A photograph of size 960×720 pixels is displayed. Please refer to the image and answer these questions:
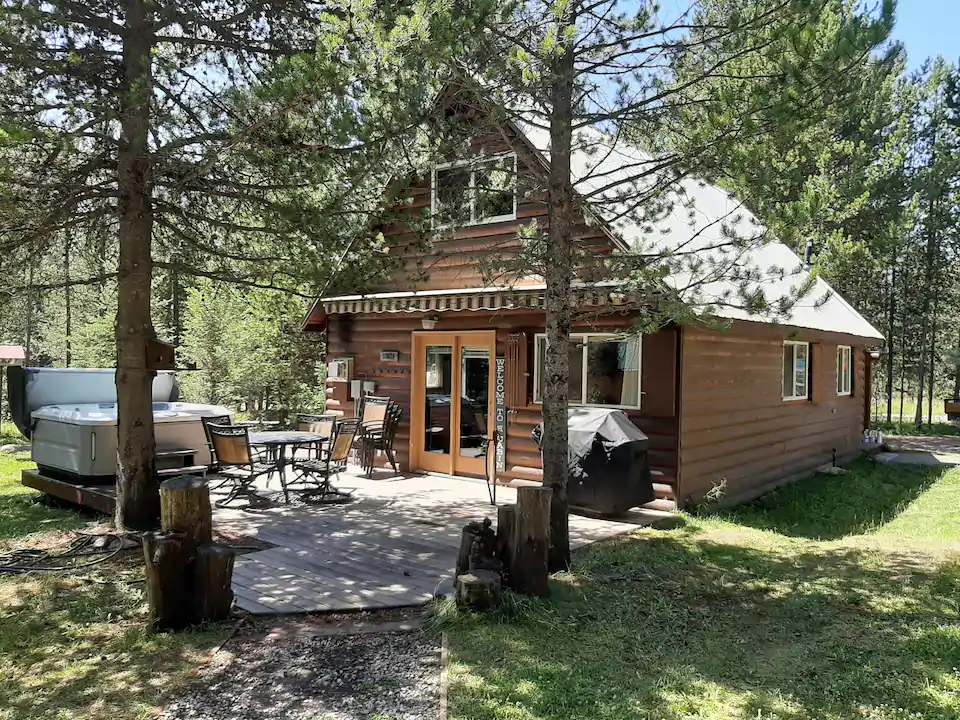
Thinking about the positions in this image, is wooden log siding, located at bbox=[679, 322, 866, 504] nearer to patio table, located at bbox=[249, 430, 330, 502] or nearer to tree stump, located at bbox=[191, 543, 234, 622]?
patio table, located at bbox=[249, 430, 330, 502]

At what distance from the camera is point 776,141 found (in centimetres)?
535

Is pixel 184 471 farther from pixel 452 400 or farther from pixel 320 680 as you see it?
pixel 320 680

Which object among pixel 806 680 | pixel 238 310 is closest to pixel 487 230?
pixel 806 680

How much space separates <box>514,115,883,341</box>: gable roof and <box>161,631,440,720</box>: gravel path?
11.8 feet

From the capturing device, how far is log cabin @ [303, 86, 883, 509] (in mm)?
7191

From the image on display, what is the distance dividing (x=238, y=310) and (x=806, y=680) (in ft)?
58.2

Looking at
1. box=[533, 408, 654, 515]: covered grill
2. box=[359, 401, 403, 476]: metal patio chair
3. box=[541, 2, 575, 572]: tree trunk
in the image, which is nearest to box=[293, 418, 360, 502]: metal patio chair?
box=[359, 401, 403, 476]: metal patio chair

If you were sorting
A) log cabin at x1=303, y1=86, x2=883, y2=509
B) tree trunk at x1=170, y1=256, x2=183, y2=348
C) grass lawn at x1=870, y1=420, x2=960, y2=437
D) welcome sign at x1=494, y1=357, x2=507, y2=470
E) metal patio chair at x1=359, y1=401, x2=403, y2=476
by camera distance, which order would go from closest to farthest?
log cabin at x1=303, y1=86, x2=883, y2=509
welcome sign at x1=494, y1=357, x2=507, y2=470
metal patio chair at x1=359, y1=401, x2=403, y2=476
grass lawn at x1=870, y1=420, x2=960, y2=437
tree trunk at x1=170, y1=256, x2=183, y2=348

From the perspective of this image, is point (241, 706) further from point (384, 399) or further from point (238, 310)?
point (238, 310)

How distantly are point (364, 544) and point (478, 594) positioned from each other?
234 cm

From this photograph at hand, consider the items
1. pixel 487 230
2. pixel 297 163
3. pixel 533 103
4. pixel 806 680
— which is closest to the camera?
pixel 806 680

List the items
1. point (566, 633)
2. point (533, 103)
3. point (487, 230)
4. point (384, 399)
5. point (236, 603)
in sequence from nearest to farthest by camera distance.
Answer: point (566, 633)
point (236, 603)
point (533, 103)
point (487, 230)
point (384, 399)

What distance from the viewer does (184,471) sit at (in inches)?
361

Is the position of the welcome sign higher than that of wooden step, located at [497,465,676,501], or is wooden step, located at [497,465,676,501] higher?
the welcome sign
